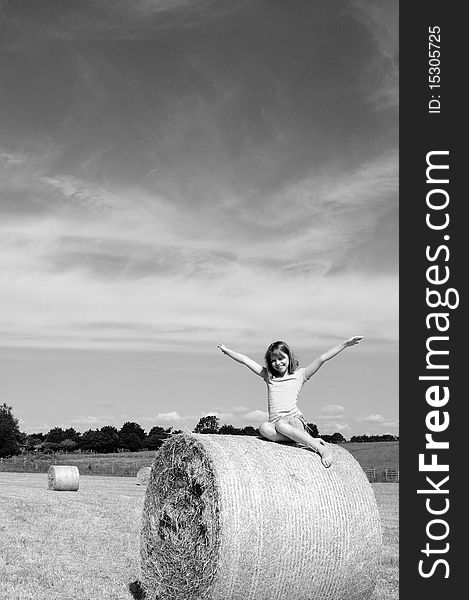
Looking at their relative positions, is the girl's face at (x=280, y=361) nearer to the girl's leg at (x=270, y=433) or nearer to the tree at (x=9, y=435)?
the girl's leg at (x=270, y=433)

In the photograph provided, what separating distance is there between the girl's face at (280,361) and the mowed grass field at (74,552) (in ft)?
8.80

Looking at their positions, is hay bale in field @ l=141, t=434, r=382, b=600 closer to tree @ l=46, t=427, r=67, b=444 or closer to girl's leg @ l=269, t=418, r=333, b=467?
girl's leg @ l=269, t=418, r=333, b=467

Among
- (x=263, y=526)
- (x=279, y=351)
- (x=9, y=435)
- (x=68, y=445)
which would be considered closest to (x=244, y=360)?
(x=279, y=351)

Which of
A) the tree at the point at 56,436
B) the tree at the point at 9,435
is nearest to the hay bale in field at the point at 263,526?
the tree at the point at 9,435

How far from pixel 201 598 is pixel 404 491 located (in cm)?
240

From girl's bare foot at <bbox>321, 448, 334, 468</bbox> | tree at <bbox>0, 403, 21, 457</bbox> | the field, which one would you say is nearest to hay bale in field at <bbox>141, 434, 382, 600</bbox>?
girl's bare foot at <bbox>321, 448, 334, 468</bbox>

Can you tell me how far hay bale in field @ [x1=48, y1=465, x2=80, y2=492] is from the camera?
26406 millimetres

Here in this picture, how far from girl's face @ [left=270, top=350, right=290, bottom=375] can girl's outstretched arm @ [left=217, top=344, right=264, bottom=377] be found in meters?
0.30

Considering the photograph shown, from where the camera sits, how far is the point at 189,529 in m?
8.28

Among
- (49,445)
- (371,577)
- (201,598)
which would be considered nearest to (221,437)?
(201,598)

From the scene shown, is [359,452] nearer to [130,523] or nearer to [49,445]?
[130,523]

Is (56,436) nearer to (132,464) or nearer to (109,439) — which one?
(109,439)

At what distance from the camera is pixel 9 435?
8481 cm

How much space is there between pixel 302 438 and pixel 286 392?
50cm
